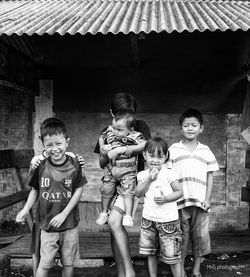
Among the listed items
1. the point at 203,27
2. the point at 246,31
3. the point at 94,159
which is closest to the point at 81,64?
the point at 94,159

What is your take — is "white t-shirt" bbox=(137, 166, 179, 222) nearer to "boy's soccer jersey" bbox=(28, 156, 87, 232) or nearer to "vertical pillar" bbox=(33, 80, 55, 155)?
"boy's soccer jersey" bbox=(28, 156, 87, 232)

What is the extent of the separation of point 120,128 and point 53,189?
863mm

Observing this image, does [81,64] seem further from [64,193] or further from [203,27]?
[64,193]

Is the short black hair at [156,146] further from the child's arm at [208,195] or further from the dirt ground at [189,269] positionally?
the dirt ground at [189,269]

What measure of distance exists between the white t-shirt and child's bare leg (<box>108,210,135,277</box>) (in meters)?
0.28

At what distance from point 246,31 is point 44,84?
307 cm

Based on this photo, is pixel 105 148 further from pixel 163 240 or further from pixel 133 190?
pixel 163 240

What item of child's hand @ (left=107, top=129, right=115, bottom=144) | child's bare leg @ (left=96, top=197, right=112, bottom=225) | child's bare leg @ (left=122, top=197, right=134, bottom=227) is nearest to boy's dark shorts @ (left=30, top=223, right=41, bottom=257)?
child's bare leg @ (left=96, top=197, right=112, bottom=225)

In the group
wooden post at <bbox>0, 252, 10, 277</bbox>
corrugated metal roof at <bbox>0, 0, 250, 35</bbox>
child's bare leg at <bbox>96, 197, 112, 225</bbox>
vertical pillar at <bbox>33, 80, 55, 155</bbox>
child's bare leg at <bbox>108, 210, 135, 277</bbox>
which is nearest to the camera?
child's bare leg at <bbox>108, 210, 135, 277</bbox>

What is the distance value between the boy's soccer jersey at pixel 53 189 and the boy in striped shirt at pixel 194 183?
3.40 ft

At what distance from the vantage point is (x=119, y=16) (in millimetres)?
4805

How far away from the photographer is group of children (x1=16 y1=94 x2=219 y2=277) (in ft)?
11.1

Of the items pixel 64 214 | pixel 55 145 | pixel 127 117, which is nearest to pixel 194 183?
pixel 127 117

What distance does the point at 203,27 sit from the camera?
4082 mm
